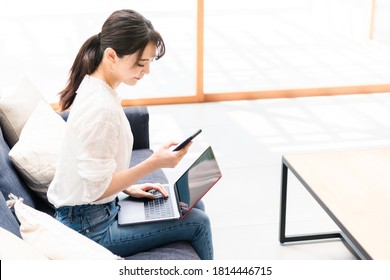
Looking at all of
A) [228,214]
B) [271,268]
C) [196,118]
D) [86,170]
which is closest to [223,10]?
[196,118]

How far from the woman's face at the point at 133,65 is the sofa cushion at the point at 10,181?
559mm

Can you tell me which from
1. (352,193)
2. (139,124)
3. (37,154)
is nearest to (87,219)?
(37,154)

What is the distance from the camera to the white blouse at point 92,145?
74.3 inches

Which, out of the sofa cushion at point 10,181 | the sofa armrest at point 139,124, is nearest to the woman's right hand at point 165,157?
the sofa cushion at point 10,181

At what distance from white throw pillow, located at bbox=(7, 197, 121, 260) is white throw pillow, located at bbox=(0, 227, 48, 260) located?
0.22ft

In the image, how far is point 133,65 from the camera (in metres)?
2.00

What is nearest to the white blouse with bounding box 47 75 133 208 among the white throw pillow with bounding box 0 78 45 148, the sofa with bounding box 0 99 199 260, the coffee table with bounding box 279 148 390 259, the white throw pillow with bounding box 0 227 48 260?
the sofa with bounding box 0 99 199 260

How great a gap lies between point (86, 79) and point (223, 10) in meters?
3.02

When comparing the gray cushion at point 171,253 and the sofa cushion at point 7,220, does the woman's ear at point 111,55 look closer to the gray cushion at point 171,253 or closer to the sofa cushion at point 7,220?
the sofa cushion at point 7,220

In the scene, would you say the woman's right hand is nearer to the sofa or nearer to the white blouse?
the white blouse

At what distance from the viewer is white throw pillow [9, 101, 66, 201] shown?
2.30 m

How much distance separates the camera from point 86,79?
2.05 m

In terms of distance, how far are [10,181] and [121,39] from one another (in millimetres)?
681

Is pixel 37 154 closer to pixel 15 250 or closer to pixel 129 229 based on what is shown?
pixel 129 229
